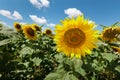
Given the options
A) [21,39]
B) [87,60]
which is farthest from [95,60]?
[21,39]

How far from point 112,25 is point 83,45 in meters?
0.74

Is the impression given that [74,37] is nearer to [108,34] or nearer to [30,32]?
[108,34]

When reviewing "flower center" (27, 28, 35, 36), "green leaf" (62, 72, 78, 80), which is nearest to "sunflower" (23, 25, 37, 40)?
"flower center" (27, 28, 35, 36)

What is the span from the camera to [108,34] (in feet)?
14.7

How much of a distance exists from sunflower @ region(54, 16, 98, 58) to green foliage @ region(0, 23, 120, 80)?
0.11m

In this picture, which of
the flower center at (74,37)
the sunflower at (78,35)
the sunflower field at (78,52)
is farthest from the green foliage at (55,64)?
the flower center at (74,37)

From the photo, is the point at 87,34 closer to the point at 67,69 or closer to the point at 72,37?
the point at 72,37

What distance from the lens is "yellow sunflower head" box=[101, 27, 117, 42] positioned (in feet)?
14.7

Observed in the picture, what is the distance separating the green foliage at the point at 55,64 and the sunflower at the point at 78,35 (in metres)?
0.11

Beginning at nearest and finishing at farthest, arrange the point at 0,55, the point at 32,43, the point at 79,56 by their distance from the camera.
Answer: the point at 79,56 → the point at 0,55 → the point at 32,43

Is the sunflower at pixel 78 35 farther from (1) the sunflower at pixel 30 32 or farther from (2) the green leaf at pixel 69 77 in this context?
(1) the sunflower at pixel 30 32

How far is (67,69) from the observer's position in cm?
396

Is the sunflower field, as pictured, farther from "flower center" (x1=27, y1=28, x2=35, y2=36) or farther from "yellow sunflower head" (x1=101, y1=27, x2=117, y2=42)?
"flower center" (x1=27, y1=28, x2=35, y2=36)

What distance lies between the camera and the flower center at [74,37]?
13.0ft
